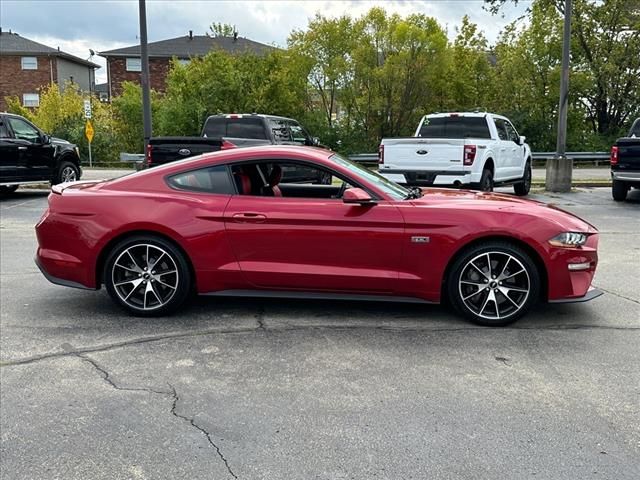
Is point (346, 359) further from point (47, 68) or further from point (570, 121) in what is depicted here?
point (47, 68)

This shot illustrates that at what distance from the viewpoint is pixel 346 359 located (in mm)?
4625

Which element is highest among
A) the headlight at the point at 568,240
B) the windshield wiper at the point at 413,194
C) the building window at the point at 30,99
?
the building window at the point at 30,99

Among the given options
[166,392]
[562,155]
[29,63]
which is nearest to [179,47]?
[29,63]

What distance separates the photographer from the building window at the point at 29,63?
54.0m

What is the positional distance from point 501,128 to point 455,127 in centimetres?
117

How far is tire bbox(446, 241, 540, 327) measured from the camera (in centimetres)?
522

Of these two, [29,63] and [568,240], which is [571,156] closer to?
[568,240]

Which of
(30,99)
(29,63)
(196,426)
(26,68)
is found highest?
(29,63)

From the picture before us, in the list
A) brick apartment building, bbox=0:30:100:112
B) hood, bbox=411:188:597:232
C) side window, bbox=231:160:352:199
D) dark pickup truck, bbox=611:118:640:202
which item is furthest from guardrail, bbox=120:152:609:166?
brick apartment building, bbox=0:30:100:112

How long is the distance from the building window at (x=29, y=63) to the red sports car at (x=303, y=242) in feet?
180

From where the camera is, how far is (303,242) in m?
5.34

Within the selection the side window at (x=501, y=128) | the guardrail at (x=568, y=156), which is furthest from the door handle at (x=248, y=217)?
the guardrail at (x=568, y=156)

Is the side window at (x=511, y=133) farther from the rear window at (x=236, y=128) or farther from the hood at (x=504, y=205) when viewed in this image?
the hood at (x=504, y=205)

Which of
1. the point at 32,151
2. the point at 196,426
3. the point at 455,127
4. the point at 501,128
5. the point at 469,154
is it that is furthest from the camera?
the point at 32,151
